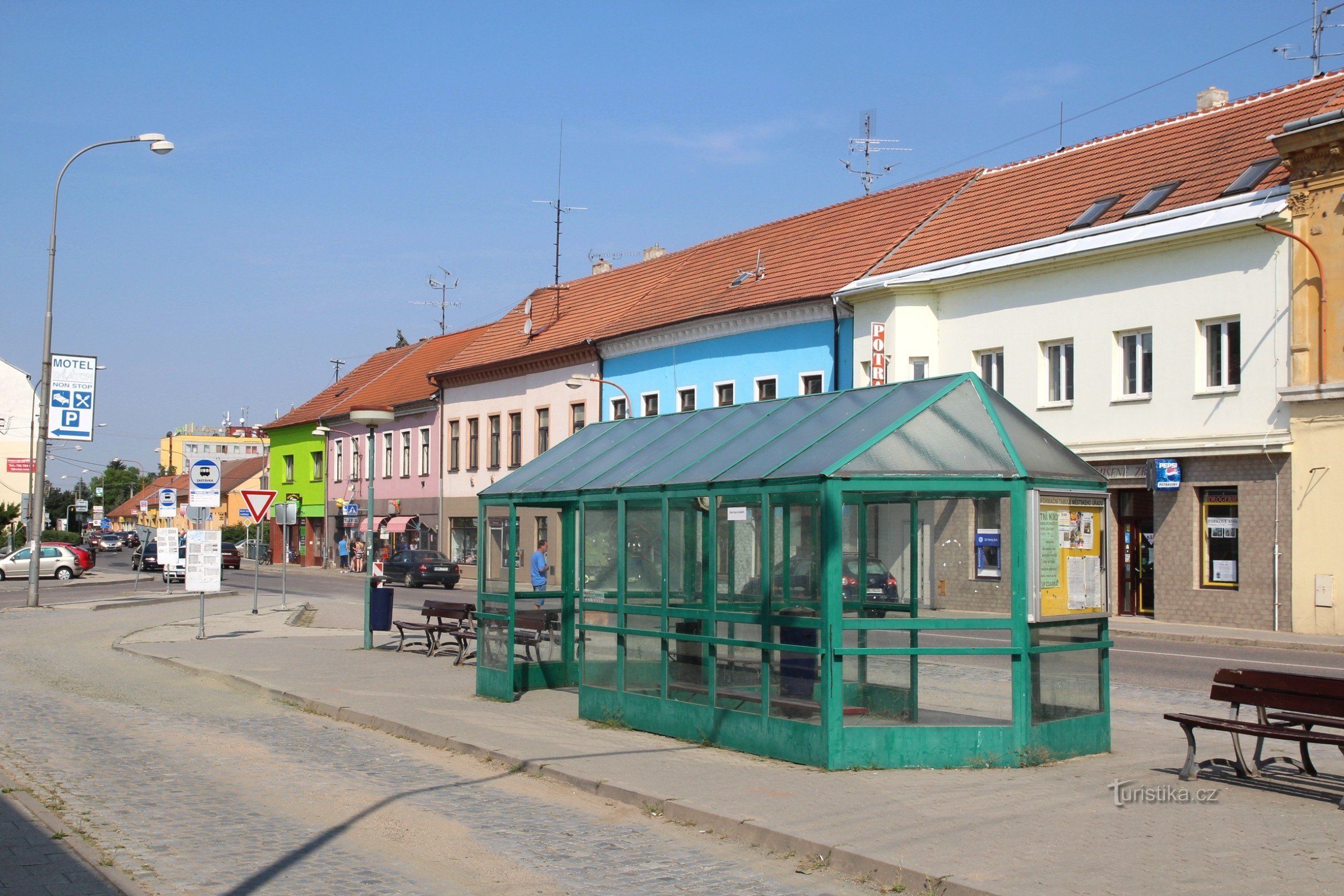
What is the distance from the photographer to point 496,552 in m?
15.1

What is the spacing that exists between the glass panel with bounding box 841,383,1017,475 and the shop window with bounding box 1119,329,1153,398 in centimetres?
1839

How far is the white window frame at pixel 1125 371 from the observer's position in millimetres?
27375

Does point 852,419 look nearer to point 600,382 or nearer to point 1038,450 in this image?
point 1038,450

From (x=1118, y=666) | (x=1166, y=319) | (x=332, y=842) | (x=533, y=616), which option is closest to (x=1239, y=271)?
(x=1166, y=319)

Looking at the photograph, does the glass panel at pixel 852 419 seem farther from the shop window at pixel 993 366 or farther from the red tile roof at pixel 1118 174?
the shop window at pixel 993 366

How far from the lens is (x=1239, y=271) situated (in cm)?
2552

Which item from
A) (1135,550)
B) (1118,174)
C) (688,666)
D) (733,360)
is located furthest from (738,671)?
(733,360)

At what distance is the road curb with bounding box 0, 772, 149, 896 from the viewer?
265 inches

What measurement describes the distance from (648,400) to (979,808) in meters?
32.8

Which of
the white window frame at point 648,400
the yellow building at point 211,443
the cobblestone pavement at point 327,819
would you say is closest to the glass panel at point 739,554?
the cobblestone pavement at point 327,819

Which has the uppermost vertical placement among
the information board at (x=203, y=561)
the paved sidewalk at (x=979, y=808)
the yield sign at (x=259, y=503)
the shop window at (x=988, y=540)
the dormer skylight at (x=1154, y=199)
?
the dormer skylight at (x=1154, y=199)

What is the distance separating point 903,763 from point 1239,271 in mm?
19280

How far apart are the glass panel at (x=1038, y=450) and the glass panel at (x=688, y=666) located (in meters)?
3.05

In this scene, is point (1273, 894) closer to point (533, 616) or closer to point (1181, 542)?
point (533, 616)
